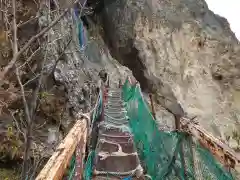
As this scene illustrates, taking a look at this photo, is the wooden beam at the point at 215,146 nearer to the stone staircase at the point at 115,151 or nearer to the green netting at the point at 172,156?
the green netting at the point at 172,156

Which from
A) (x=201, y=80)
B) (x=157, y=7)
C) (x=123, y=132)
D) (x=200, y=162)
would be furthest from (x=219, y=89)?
(x=200, y=162)

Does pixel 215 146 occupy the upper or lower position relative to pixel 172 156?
upper

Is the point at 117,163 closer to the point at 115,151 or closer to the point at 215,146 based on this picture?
the point at 115,151

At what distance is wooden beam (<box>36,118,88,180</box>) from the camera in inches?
77.4

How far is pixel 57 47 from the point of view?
24.4 feet

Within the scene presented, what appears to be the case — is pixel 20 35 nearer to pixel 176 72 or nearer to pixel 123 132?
pixel 123 132

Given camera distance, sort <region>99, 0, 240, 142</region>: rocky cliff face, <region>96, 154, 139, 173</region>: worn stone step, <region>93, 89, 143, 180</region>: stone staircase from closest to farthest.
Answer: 1. <region>93, 89, 143, 180</region>: stone staircase
2. <region>96, 154, 139, 173</region>: worn stone step
3. <region>99, 0, 240, 142</region>: rocky cliff face

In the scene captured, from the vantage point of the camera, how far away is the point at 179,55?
1597 cm

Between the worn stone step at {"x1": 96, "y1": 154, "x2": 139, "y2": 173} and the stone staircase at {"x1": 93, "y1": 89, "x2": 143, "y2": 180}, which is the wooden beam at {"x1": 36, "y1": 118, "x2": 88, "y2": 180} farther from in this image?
the worn stone step at {"x1": 96, "y1": 154, "x2": 139, "y2": 173}

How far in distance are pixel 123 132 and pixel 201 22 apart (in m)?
12.0

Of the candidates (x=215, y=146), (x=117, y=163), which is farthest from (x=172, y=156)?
(x=117, y=163)

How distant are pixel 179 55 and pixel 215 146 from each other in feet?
44.0

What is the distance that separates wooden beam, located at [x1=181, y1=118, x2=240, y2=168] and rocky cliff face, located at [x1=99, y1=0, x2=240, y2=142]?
10294 millimetres

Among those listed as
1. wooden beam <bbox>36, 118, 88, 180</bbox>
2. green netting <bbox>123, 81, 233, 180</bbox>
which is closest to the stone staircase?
green netting <bbox>123, 81, 233, 180</bbox>
